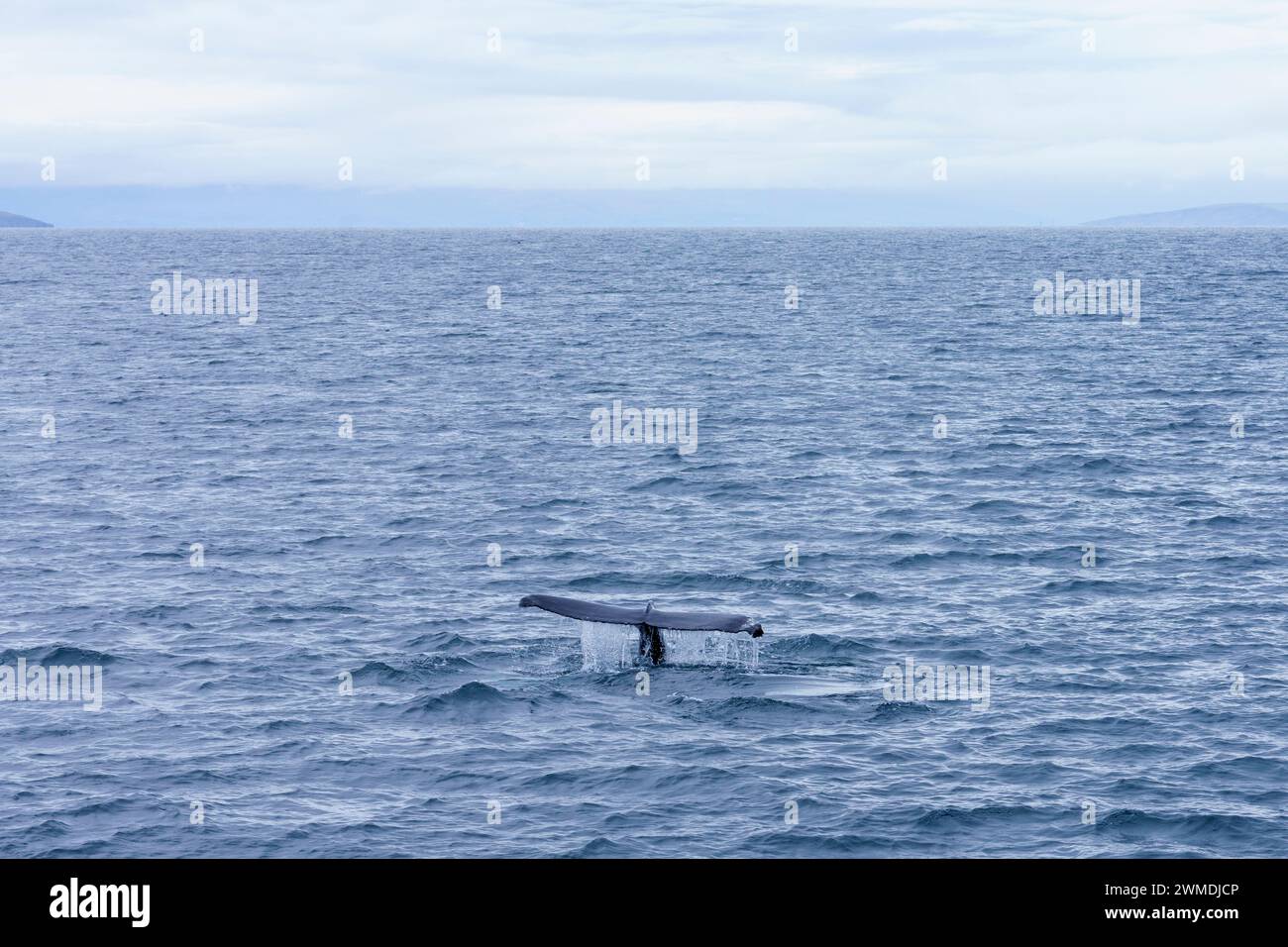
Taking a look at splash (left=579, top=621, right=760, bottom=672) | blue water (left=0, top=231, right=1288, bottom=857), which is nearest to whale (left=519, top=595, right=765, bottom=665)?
splash (left=579, top=621, right=760, bottom=672)

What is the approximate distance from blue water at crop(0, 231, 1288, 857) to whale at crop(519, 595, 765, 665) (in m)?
1.14

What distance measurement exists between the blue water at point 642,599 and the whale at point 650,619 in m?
1.14

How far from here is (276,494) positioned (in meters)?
55.5

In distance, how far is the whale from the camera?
3197 cm

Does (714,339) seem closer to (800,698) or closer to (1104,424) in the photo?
(1104,424)

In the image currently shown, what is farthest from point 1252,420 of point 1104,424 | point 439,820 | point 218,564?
point 439,820

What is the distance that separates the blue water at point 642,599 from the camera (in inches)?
1048

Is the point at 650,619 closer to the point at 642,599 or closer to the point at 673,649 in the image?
the point at 673,649

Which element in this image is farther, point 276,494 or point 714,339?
point 714,339

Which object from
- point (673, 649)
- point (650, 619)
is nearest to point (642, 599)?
point (673, 649)

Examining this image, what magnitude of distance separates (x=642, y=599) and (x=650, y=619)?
304 inches

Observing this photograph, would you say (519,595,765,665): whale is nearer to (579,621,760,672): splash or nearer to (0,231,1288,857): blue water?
(579,621,760,672): splash

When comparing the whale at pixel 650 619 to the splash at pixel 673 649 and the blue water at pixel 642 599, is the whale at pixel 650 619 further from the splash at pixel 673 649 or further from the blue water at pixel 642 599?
the blue water at pixel 642 599
